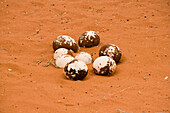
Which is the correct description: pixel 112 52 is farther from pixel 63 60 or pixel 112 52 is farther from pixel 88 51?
pixel 63 60

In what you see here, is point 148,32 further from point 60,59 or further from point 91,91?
point 91,91

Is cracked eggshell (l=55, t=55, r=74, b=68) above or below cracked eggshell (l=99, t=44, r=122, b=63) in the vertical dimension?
below

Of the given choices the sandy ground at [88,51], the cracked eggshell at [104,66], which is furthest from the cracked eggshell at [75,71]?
the cracked eggshell at [104,66]

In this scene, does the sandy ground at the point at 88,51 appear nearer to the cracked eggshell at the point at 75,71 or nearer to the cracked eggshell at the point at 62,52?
the cracked eggshell at the point at 75,71

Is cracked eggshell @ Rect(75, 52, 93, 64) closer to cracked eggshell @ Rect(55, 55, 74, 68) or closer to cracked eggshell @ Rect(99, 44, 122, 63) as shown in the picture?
cracked eggshell @ Rect(55, 55, 74, 68)

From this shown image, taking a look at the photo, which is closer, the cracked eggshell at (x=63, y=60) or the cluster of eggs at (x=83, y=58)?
the cluster of eggs at (x=83, y=58)

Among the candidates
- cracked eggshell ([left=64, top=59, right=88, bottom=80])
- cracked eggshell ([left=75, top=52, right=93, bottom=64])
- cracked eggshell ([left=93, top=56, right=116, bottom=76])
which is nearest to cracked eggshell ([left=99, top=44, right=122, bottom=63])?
cracked eggshell ([left=75, top=52, right=93, bottom=64])

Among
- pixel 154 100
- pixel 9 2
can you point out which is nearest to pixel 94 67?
pixel 154 100

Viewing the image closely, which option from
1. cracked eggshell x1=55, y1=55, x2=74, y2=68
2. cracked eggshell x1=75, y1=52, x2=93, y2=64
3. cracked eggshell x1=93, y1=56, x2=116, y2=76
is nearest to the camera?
cracked eggshell x1=93, y1=56, x2=116, y2=76

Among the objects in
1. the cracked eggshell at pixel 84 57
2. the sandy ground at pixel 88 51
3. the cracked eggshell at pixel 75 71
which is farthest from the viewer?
the cracked eggshell at pixel 84 57
